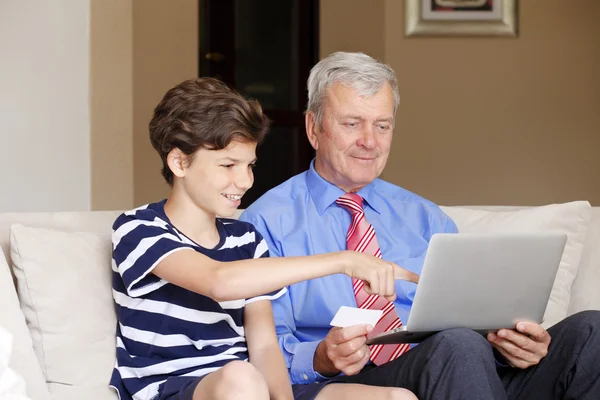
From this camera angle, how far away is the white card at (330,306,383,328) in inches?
68.9

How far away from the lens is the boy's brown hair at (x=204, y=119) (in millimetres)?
1765

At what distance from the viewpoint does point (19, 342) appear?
1.71 m

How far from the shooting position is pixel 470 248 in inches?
63.5

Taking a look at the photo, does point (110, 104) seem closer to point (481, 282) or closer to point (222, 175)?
point (222, 175)

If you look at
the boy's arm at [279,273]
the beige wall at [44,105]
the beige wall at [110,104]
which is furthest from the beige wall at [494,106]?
the boy's arm at [279,273]

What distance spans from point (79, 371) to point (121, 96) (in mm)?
1709

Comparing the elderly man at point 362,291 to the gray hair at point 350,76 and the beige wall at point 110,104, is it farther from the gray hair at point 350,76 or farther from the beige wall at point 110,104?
the beige wall at point 110,104

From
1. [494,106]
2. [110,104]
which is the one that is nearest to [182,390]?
[110,104]

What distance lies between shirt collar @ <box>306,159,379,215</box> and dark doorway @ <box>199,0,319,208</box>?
10.8 feet

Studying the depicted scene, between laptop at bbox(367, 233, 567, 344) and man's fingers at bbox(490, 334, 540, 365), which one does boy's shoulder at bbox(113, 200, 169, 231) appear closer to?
laptop at bbox(367, 233, 567, 344)

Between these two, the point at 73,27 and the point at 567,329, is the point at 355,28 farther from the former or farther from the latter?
the point at 567,329

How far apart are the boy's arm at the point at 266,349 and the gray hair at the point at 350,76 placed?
0.63 meters

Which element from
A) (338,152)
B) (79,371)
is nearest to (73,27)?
(338,152)

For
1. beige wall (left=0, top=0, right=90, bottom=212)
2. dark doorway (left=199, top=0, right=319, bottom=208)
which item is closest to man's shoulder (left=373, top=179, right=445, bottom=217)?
beige wall (left=0, top=0, right=90, bottom=212)
